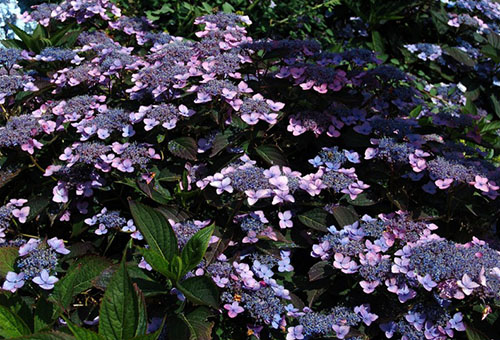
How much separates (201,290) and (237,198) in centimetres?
49

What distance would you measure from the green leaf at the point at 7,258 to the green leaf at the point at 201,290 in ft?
2.05

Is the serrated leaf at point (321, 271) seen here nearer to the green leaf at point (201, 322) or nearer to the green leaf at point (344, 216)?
the green leaf at point (344, 216)

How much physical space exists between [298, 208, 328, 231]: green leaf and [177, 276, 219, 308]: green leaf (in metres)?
0.57

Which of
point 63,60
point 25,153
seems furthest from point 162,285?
point 63,60

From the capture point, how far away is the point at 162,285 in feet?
5.73

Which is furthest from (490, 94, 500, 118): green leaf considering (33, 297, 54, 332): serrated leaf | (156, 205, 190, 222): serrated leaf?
(33, 297, 54, 332): serrated leaf

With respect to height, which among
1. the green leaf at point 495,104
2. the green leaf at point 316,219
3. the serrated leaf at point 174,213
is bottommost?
the green leaf at point 495,104

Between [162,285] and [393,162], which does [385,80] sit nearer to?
[393,162]

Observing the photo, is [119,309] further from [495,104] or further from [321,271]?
[495,104]

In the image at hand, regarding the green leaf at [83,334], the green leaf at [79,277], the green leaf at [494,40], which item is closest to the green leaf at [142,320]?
the green leaf at [83,334]

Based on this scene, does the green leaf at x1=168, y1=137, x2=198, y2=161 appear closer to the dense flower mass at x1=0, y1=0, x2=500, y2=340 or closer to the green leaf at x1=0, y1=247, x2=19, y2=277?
the dense flower mass at x1=0, y1=0, x2=500, y2=340

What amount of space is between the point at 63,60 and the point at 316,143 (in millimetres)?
1384

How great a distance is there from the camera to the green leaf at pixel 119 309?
4.52ft

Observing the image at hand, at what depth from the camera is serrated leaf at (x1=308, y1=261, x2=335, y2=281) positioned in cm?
190
